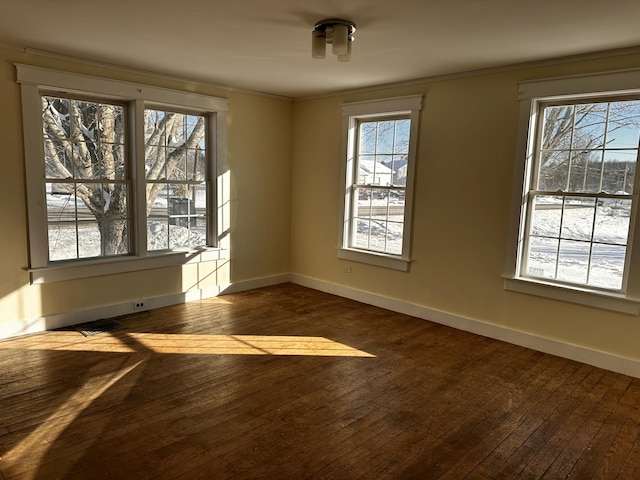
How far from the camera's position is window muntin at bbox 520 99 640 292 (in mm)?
3588

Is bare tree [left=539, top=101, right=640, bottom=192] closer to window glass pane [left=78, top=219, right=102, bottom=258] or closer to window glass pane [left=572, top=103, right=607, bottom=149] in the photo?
window glass pane [left=572, top=103, right=607, bottom=149]

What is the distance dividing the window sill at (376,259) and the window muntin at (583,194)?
130 centimetres

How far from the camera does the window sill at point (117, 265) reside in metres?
4.18

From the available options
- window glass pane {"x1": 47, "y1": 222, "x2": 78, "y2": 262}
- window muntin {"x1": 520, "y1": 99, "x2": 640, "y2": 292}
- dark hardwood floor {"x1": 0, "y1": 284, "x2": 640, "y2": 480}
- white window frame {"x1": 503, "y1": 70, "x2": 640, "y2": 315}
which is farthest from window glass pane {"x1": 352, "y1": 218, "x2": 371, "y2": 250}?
window glass pane {"x1": 47, "y1": 222, "x2": 78, "y2": 262}

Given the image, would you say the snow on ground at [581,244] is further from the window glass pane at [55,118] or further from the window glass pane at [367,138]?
the window glass pane at [55,118]

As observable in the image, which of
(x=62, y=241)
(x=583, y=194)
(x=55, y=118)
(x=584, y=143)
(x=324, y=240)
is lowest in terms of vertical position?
(x=324, y=240)

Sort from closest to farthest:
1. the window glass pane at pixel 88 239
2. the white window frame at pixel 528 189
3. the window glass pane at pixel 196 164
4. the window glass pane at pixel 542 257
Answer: the white window frame at pixel 528 189 < the window glass pane at pixel 542 257 < the window glass pane at pixel 88 239 < the window glass pane at pixel 196 164

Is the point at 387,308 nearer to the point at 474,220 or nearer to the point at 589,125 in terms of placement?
the point at 474,220

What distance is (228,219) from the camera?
5602 mm

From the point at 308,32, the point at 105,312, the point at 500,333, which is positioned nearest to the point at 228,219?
the point at 105,312

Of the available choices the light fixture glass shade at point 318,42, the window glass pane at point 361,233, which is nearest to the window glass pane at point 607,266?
the window glass pane at point 361,233

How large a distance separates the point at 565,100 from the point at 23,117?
4734mm

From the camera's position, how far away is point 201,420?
2.76m

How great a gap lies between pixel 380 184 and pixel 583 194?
2188mm
